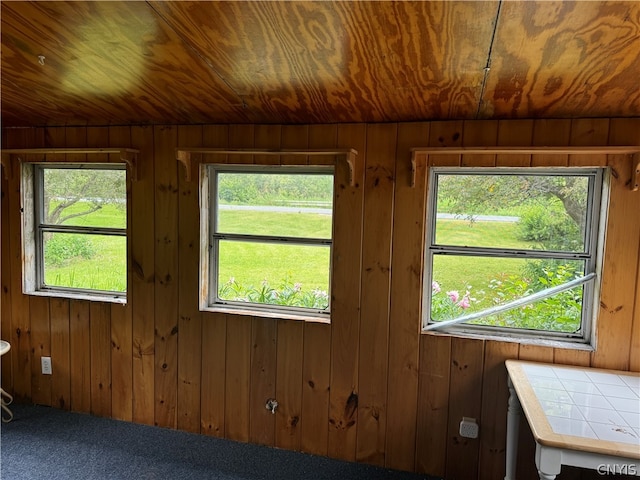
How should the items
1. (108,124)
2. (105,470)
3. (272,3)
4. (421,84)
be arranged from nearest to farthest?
(272,3) < (421,84) < (105,470) < (108,124)

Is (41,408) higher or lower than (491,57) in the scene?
lower

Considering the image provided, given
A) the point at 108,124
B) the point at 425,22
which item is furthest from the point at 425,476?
the point at 108,124

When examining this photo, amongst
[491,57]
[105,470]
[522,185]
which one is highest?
[491,57]

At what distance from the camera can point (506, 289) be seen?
7.06ft

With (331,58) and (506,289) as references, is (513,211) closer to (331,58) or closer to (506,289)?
(506,289)

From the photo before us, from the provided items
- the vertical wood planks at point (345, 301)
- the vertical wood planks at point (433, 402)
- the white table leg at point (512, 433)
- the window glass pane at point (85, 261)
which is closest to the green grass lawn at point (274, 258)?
the window glass pane at point (85, 261)

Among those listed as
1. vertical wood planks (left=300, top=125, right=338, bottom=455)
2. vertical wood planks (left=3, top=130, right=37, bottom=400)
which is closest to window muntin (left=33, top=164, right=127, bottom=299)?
vertical wood planks (left=3, top=130, right=37, bottom=400)

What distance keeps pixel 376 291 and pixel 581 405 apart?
105cm

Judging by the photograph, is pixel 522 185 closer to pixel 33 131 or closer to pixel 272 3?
pixel 272 3

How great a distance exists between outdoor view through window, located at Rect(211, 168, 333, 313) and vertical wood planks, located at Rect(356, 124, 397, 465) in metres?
0.26

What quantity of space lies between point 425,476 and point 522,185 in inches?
66.1

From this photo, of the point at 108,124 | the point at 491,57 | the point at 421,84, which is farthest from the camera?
the point at 108,124

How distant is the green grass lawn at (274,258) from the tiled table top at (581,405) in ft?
1.76

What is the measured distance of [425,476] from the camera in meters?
2.18
